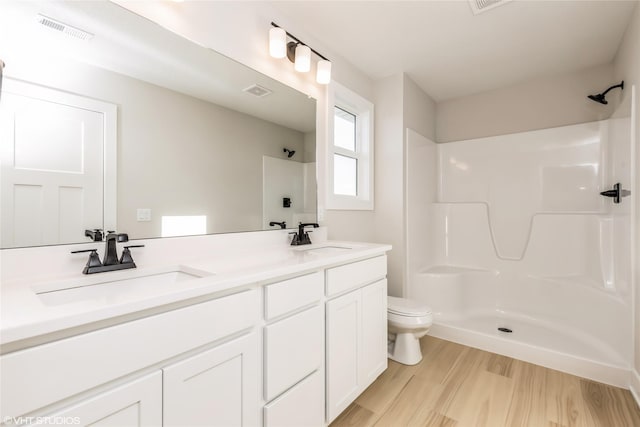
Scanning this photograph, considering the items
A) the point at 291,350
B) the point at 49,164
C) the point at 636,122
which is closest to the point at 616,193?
the point at 636,122

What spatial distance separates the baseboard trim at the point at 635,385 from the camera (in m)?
1.65

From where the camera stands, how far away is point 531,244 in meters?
2.74

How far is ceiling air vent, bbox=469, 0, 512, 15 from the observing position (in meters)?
1.72

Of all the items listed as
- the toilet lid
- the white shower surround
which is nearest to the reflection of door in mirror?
the toilet lid

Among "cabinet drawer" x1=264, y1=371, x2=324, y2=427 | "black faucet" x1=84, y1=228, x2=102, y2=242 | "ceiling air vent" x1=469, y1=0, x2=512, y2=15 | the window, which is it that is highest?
"ceiling air vent" x1=469, y1=0, x2=512, y2=15

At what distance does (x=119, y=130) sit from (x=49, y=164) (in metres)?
0.27

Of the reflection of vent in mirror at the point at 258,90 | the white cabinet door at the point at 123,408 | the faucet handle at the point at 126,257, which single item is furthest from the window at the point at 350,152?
the white cabinet door at the point at 123,408

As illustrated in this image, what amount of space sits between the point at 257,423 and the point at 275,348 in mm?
257

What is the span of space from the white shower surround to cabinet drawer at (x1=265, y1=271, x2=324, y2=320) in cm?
152

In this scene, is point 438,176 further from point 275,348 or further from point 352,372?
point 275,348

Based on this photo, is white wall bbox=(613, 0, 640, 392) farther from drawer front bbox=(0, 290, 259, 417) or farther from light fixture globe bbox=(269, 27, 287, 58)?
drawer front bbox=(0, 290, 259, 417)

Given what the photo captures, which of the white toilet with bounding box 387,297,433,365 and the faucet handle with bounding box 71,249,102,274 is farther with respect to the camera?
the white toilet with bounding box 387,297,433,365

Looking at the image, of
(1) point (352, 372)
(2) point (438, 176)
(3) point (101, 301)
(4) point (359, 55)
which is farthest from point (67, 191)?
(2) point (438, 176)

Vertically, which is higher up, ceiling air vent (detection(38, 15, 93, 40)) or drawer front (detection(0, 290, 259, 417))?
ceiling air vent (detection(38, 15, 93, 40))
